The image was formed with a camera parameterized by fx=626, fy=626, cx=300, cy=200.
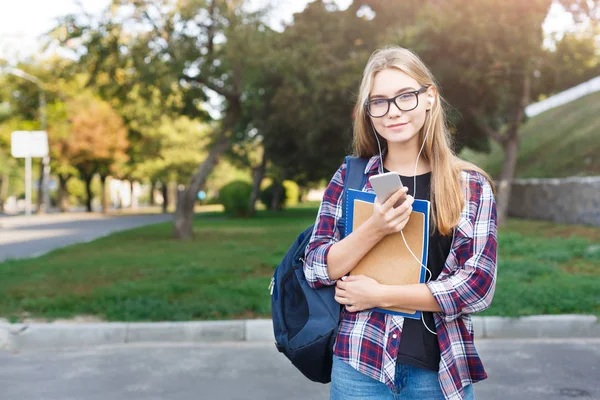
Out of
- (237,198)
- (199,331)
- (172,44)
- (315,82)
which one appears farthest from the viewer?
(237,198)

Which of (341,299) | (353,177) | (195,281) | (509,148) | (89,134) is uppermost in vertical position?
(89,134)

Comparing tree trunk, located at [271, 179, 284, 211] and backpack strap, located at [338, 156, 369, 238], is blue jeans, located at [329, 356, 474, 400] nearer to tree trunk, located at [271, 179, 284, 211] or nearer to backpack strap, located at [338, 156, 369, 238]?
backpack strap, located at [338, 156, 369, 238]

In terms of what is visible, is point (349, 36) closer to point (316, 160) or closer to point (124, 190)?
point (316, 160)

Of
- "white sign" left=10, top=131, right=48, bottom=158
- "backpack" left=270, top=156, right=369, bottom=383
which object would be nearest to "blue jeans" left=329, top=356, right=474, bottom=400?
"backpack" left=270, top=156, right=369, bottom=383

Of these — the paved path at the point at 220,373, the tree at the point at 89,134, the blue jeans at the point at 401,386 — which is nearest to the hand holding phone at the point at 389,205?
the blue jeans at the point at 401,386

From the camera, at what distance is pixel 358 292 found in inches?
71.6

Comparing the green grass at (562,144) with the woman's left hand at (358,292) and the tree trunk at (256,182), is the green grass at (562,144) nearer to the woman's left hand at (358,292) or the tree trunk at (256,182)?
the tree trunk at (256,182)

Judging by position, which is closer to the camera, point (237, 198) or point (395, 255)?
point (395, 255)

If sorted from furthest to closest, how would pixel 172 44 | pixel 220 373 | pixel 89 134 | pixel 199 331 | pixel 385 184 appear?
pixel 89 134 → pixel 172 44 → pixel 199 331 → pixel 220 373 → pixel 385 184

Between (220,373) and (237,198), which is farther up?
(237,198)

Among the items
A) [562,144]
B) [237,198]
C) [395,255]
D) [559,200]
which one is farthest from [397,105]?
[237,198]

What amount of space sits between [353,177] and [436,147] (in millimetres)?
278

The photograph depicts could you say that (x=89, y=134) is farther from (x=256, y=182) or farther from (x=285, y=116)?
(x=285, y=116)

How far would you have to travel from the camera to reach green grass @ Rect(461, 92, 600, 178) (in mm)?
21328
